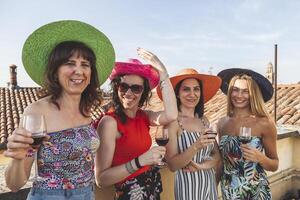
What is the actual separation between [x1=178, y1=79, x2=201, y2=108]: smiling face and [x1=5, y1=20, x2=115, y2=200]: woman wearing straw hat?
2.76ft

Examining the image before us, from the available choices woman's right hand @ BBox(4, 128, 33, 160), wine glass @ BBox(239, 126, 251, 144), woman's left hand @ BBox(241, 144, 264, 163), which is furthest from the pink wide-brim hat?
woman's right hand @ BBox(4, 128, 33, 160)

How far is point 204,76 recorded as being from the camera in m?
3.05

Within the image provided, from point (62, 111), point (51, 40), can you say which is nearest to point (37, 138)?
point (62, 111)

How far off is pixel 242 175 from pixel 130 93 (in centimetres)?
131

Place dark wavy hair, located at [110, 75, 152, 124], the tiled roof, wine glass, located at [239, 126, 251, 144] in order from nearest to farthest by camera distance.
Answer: dark wavy hair, located at [110, 75, 152, 124], wine glass, located at [239, 126, 251, 144], the tiled roof

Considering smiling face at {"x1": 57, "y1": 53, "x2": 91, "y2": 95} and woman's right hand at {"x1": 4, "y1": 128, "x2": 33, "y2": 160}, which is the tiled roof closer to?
smiling face at {"x1": 57, "y1": 53, "x2": 91, "y2": 95}

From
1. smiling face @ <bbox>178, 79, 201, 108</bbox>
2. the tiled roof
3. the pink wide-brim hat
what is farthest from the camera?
the tiled roof

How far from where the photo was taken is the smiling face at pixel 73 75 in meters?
2.02

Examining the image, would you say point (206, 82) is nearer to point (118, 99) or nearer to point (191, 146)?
point (191, 146)

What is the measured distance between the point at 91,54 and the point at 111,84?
46 centimetres

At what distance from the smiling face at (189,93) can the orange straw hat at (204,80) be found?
5 centimetres

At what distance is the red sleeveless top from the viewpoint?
2332 millimetres

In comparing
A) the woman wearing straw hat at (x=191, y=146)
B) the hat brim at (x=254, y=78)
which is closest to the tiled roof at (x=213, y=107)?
the hat brim at (x=254, y=78)

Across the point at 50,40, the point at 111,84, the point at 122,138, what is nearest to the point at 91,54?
the point at 50,40
